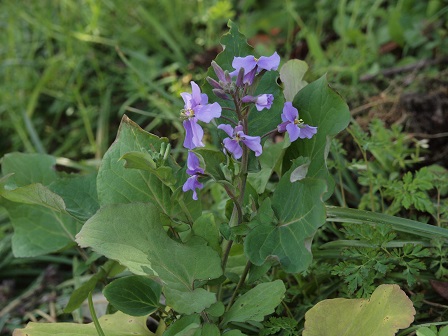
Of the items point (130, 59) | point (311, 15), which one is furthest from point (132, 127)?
point (311, 15)

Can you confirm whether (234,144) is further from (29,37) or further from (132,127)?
(29,37)

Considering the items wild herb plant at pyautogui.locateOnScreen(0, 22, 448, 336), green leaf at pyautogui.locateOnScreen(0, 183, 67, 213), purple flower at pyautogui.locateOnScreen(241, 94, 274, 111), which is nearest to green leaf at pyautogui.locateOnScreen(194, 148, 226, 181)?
wild herb plant at pyautogui.locateOnScreen(0, 22, 448, 336)

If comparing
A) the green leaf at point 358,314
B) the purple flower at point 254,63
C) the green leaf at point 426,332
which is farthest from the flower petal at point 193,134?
the green leaf at point 426,332

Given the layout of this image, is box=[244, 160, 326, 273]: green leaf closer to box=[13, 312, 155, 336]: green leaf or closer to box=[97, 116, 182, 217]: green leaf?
box=[97, 116, 182, 217]: green leaf

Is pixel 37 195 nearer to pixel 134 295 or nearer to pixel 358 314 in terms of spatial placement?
pixel 134 295

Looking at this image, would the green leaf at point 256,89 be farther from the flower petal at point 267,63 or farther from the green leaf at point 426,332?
the green leaf at point 426,332

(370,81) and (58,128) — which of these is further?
(58,128)

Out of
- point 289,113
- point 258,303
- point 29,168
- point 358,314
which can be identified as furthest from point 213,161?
point 29,168
